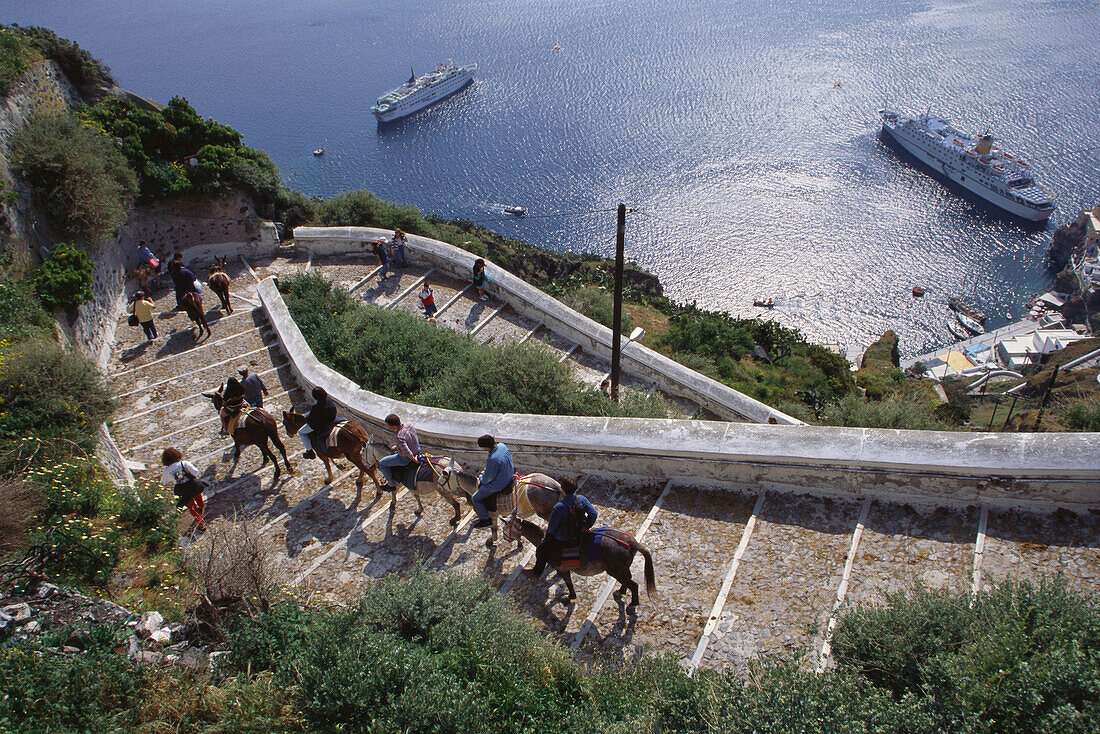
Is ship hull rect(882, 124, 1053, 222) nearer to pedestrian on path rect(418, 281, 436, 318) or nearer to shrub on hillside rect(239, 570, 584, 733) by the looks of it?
pedestrian on path rect(418, 281, 436, 318)

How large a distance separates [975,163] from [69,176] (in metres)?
68.7

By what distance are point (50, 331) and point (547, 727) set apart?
12397 millimetres

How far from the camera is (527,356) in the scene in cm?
1146

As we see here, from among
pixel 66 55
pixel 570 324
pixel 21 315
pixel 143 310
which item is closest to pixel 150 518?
pixel 21 315

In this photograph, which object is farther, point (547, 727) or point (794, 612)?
point (794, 612)

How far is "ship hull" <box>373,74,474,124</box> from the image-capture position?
230ft

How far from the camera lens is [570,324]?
1581 cm

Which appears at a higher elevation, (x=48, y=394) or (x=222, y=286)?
(x=48, y=394)

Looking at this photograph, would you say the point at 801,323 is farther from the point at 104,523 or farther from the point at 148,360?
the point at 104,523

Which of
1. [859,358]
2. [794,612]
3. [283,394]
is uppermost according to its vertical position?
[794,612]

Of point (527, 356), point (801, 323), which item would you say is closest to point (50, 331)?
point (527, 356)

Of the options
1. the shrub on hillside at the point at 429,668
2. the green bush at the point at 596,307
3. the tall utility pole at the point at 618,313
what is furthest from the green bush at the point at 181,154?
the shrub on hillside at the point at 429,668

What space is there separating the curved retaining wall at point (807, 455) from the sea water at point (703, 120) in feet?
148

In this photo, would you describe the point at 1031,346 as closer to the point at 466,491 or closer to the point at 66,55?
the point at 466,491
